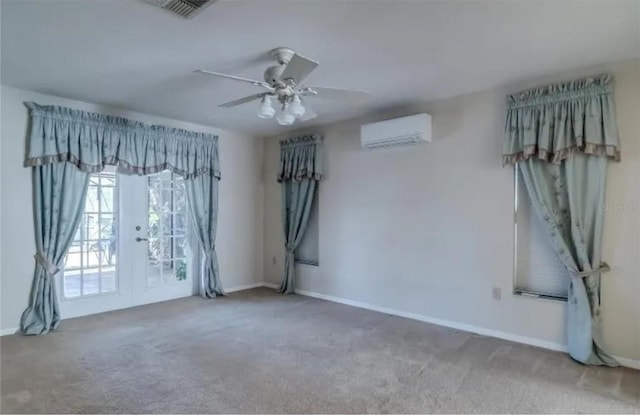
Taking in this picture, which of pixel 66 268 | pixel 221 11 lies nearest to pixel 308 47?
pixel 221 11

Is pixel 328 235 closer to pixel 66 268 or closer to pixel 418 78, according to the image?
pixel 418 78

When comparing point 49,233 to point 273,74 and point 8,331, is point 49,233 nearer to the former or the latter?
point 8,331

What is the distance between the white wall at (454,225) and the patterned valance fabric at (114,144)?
1799 mm

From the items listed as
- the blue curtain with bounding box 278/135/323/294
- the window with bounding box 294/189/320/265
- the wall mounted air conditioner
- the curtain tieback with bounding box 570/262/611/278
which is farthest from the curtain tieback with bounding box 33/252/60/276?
the curtain tieback with bounding box 570/262/611/278

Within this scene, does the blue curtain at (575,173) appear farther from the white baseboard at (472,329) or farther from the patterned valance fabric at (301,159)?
the patterned valance fabric at (301,159)

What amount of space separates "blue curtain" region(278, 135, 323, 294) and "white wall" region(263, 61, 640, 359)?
0.17 meters

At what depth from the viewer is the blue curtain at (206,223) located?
5090mm

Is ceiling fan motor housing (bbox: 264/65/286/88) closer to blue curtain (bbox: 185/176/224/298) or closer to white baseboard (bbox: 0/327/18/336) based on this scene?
blue curtain (bbox: 185/176/224/298)

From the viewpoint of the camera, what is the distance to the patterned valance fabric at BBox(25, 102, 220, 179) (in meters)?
3.78

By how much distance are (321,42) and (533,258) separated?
107 inches

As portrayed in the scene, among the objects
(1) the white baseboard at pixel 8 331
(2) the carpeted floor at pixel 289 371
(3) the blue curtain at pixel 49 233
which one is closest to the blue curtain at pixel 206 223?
(2) the carpeted floor at pixel 289 371

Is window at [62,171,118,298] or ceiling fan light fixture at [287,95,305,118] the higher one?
ceiling fan light fixture at [287,95,305,118]

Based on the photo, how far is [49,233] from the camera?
381 centimetres

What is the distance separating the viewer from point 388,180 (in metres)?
4.43
